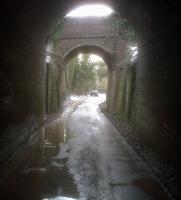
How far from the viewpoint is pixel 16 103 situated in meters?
7.16

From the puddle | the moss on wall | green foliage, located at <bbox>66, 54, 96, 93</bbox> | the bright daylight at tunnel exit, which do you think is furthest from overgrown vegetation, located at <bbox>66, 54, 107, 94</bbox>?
the puddle

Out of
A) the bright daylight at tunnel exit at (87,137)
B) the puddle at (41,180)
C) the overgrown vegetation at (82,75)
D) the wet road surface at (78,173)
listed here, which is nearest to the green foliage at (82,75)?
the overgrown vegetation at (82,75)

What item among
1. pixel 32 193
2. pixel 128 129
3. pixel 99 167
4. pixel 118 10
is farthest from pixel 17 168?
pixel 118 10

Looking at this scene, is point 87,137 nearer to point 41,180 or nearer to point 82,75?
point 41,180

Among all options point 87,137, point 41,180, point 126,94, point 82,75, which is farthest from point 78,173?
point 82,75

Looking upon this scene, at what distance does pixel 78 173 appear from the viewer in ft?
18.0

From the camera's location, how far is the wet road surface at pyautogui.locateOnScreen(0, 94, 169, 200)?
14.8 feet

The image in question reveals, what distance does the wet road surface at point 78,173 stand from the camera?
177 inches

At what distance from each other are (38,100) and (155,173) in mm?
6401

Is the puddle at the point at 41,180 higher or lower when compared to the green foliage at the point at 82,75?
lower

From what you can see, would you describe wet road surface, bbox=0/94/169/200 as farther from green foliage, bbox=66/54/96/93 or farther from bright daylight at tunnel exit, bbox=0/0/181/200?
green foliage, bbox=66/54/96/93

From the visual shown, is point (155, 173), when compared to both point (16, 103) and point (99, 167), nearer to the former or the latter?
point (99, 167)

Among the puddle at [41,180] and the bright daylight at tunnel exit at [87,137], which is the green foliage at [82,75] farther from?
the puddle at [41,180]

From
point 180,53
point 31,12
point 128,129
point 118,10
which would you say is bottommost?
point 128,129
